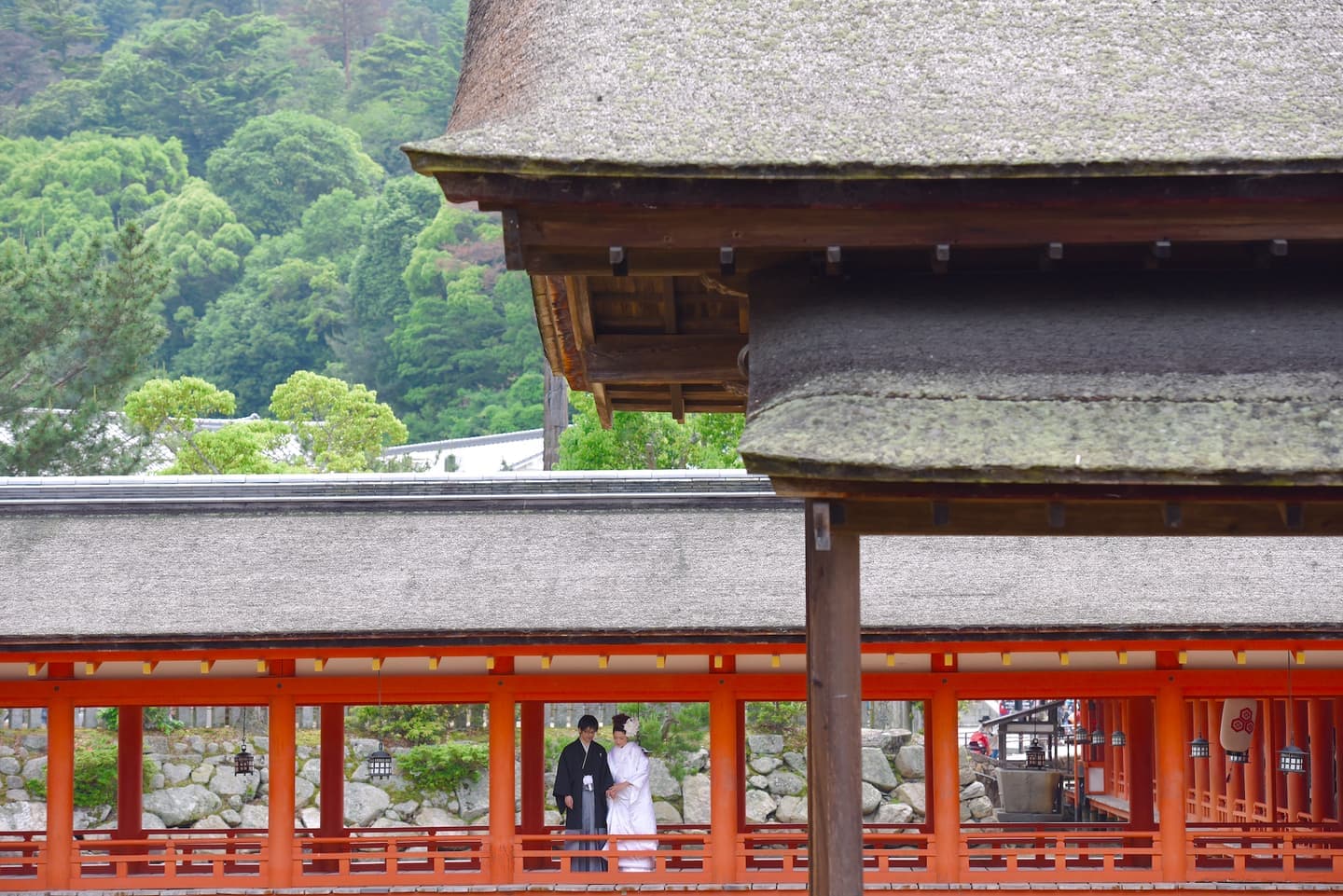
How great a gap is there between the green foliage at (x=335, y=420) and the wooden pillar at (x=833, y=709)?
25.0m

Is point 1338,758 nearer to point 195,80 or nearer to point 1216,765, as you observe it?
point 1216,765

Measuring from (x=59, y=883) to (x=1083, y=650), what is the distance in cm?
859

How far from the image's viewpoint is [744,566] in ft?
46.7

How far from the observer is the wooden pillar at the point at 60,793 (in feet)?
44.4

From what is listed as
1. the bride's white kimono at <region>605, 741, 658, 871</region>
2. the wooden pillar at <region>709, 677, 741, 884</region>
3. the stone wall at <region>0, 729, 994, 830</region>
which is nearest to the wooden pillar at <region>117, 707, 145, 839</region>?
the bride's white kimono at <region>605, 741, 658, 871</region>

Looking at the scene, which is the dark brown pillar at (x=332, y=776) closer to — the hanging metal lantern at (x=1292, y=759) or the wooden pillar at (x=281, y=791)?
the wooden pillar at (x=281, y=791)

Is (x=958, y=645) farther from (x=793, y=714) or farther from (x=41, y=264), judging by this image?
(x=41, y=264)

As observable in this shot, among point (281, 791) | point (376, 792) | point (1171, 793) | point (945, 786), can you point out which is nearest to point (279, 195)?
point (376, 792)

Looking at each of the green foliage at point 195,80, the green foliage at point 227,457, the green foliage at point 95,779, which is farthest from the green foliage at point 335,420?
the green foliage at point 195,80

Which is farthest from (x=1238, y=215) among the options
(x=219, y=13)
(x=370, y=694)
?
(x=219, y=13)

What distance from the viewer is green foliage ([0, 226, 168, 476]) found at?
27875 mm

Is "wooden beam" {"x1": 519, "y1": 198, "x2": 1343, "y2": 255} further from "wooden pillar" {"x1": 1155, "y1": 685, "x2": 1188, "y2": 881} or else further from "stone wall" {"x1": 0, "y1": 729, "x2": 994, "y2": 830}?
"stone wall" {"x1": 0, "y1": 729, "x2": 994, "y2": 830}

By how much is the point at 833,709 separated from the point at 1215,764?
15472 mm

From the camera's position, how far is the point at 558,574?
46.3ft
